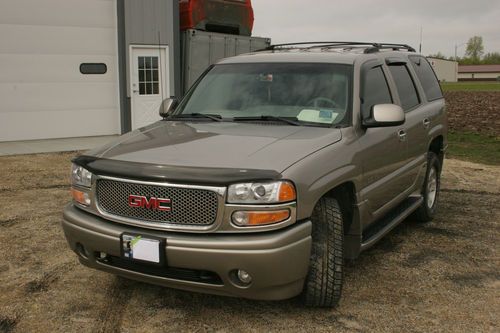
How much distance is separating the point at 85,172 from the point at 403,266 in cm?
268

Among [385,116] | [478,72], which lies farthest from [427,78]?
[478,72]

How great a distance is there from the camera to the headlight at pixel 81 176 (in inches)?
141

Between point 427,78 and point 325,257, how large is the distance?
3.37 metres

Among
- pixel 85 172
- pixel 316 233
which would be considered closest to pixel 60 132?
pixel 85 172

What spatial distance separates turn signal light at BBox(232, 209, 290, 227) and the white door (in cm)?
993

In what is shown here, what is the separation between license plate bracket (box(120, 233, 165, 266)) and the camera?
317 cm

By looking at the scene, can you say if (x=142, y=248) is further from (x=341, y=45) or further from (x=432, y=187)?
(x=432, y=187)

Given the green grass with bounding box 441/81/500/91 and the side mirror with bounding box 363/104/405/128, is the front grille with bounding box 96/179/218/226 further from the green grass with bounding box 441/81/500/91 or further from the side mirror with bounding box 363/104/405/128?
the green grass with bounding box 441/81/500/91

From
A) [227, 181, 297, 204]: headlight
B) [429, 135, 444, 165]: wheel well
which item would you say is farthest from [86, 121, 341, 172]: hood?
[429, 135, 444, 165]: wheel well

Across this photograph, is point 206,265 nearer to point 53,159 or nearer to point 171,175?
point 171,175

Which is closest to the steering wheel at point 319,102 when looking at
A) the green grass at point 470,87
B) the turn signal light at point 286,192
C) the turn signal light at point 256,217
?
the turn signal light at point 286,192

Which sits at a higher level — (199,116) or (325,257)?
(199,116)

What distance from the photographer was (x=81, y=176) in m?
3.65

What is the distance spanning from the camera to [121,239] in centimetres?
330
